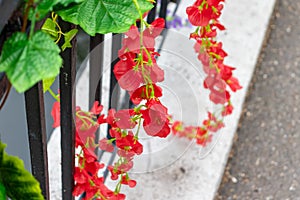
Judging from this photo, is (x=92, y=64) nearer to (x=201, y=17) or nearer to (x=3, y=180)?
(x=201, y=17)

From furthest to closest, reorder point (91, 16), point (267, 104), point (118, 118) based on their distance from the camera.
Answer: point (267, 104) < point (118, 118) < point (91, 16)

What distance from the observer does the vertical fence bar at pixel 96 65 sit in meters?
1.40

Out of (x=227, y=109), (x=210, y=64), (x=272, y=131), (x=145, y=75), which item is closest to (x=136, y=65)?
(x=145, y=75)

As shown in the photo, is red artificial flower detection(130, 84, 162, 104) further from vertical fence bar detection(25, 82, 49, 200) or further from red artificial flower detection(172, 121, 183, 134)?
red artificial flower detection(172, 121, 183, 134)

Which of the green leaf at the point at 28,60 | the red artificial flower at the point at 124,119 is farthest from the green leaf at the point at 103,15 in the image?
the red artificial flower at the point at 124,119

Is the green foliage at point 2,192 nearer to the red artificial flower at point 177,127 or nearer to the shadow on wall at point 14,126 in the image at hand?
the shadow on wall at point 14,126

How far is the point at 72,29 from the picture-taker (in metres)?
1.11

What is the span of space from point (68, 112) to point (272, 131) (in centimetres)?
133

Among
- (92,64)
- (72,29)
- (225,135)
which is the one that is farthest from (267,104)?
(72,29)

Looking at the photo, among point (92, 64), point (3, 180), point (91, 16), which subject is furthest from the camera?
point (92, 64)

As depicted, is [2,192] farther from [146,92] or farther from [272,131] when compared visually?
Result: [272,131]

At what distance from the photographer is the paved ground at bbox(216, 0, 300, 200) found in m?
2.28

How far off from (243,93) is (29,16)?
1.62 metres

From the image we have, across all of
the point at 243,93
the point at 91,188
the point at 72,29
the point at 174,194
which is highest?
the point at 72,29
